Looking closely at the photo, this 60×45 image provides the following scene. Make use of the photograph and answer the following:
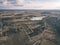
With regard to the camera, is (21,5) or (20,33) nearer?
(20,33)

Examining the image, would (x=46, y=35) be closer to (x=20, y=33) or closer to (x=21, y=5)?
(x=20, y=33)

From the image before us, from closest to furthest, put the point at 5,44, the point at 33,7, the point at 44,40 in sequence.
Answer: the point at 5,44, the point at 44,40, the point at 33,7

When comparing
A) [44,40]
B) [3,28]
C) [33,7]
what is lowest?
[44,40]

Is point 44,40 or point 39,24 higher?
point 39,24

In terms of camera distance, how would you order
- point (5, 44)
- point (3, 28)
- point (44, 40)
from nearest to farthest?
point (5, 44)
point (44, 40)
point (3, 28)

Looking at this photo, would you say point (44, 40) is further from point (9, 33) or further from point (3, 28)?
point (3, 28)

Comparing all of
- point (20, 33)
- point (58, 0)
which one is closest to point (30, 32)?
point (20, 33)

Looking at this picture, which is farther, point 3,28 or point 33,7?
point 33,7

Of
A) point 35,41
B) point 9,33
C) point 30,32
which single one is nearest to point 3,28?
point 9,33

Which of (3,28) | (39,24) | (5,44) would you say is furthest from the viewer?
(39,24)
